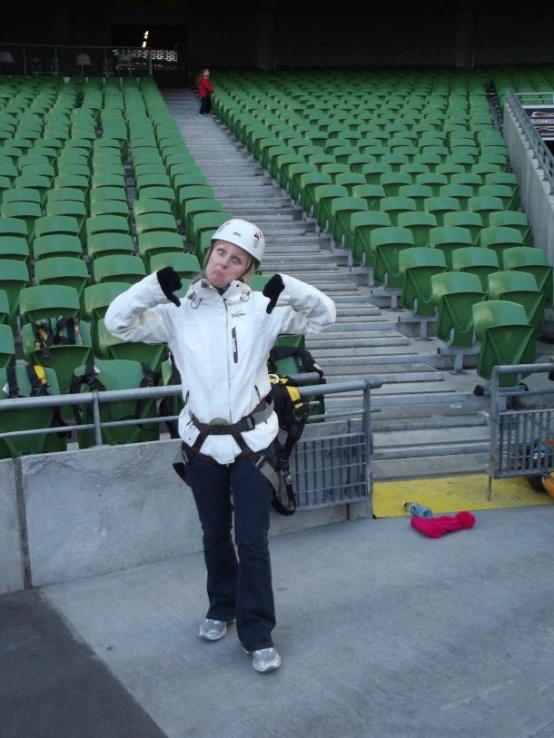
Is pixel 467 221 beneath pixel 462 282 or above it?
above

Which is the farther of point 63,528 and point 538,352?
point 538,352

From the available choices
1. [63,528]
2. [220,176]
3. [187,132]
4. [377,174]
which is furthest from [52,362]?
[187,132]

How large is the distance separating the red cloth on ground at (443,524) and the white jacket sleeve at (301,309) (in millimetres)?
1718

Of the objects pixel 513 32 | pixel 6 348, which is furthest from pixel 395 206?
pixel 513 32

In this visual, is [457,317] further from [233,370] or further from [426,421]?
[233,370]

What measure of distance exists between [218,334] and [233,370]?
157 mm

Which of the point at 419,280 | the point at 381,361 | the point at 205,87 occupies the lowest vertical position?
the point at 381,361

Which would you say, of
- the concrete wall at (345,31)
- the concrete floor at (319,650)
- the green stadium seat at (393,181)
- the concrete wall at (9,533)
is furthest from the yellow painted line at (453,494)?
the concrete wall at (345,31)

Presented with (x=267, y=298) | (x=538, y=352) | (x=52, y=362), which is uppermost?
(x=267, y=298)

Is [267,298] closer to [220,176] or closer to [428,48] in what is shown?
[220,176]

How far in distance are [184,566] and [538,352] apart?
5.41 meters

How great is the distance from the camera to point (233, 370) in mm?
3498

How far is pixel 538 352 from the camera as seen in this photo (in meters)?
8.82

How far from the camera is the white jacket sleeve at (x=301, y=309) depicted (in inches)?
141
